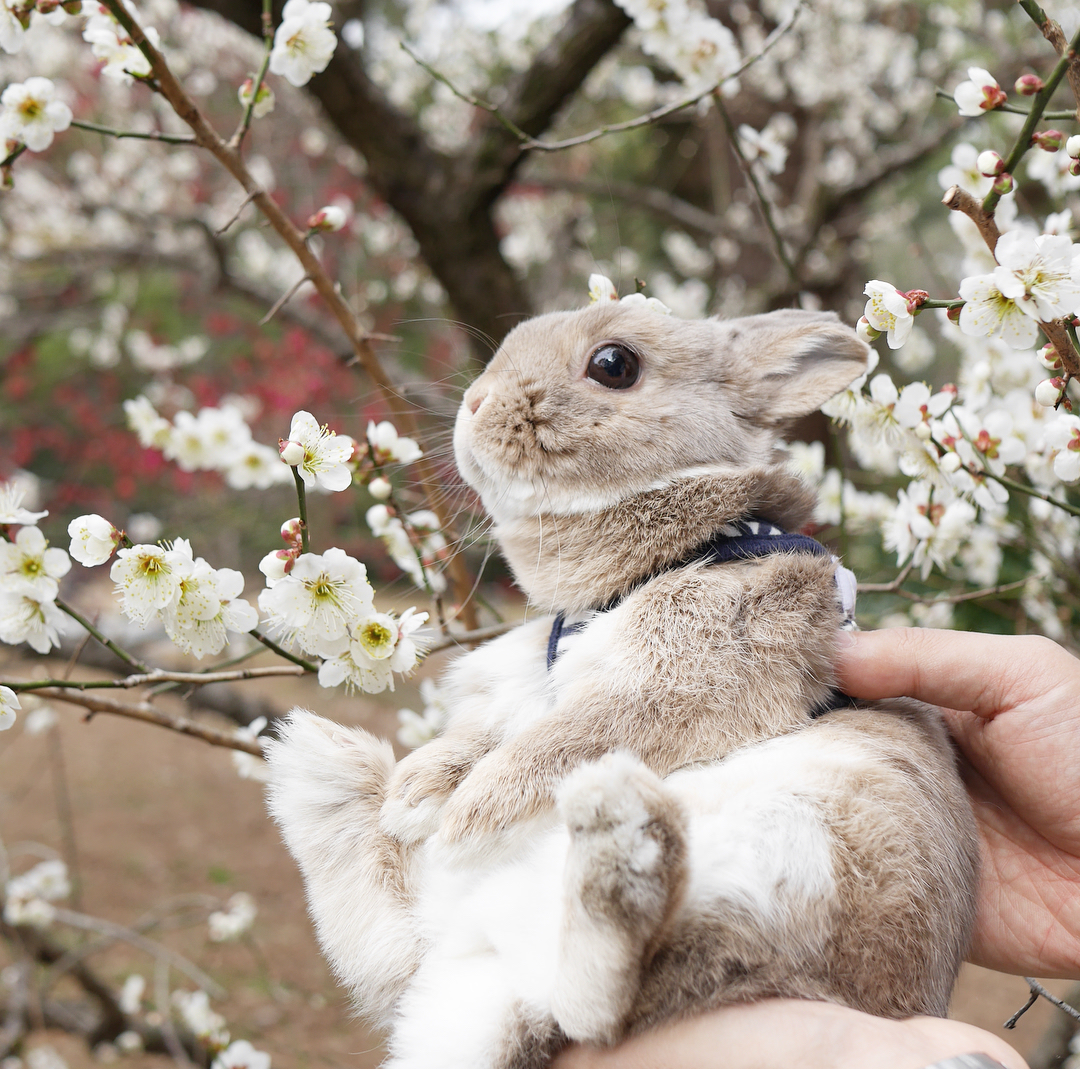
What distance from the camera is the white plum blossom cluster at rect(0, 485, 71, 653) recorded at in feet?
4.75

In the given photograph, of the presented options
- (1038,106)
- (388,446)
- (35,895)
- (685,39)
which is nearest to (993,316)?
(1038,106)

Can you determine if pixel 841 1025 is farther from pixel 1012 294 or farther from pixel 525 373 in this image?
pixel 525 373

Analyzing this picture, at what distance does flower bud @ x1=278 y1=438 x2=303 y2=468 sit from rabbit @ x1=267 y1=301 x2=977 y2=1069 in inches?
21.5

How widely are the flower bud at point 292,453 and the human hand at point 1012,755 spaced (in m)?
1.18

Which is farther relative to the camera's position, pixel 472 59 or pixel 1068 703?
pixel 472 59

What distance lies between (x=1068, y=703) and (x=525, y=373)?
1410 millimetres

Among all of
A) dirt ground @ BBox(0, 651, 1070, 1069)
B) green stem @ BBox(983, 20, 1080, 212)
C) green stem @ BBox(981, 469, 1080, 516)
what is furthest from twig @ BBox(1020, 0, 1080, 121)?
dirt ground @ BBox(0, 651, 1070, 1069)

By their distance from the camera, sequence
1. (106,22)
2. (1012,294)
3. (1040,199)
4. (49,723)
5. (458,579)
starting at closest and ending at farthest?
1. (1012,294)
2. (106,22)
3. (458,579)
4. (49,723)
5. (1040,199)

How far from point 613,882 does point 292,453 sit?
0.86 metres

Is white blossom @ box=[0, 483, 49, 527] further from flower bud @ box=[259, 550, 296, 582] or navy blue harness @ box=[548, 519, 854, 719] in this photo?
navy blue harness @ box=[548, 519, 854, 719]

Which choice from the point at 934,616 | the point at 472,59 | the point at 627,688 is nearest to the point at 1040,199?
the point at 472,59

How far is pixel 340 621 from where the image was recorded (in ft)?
5.22

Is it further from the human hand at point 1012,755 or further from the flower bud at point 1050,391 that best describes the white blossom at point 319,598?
the flower bud at point 1050,391

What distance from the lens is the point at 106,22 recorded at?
1.89 m
